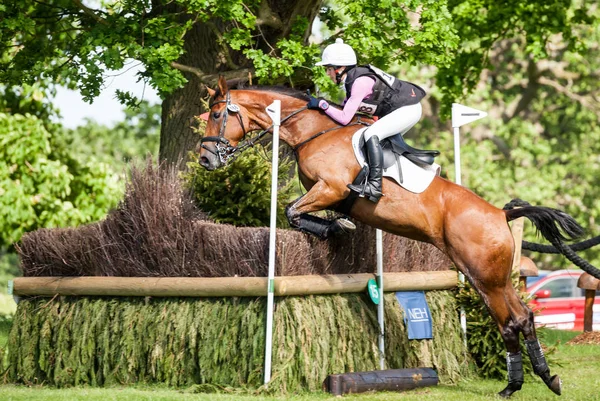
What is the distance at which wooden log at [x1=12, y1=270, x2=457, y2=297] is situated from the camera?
7.49 metres

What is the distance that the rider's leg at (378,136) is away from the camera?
7.43 meters

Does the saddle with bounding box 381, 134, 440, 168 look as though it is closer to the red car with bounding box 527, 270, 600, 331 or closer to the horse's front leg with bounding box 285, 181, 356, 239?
the horse's front leg with bounding box 285, 181, 356, 239

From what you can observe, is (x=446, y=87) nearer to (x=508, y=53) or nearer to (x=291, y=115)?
(x=291, y=115)

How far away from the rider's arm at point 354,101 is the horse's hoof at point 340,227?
2.85ft

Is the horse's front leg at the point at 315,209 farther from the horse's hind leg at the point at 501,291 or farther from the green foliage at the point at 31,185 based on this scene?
the green foliage at the point at 31,185

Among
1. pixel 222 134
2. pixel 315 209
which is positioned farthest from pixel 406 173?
pixel 222 134

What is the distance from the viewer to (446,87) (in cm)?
1612

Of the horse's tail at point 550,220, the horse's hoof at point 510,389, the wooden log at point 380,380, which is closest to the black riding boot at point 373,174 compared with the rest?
the horse's tail at point 550,220

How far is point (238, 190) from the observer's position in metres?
9.16

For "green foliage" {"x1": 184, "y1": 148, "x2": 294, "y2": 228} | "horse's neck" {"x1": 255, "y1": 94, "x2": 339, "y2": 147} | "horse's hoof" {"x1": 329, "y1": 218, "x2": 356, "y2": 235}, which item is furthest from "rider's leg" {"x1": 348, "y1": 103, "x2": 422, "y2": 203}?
"green foliage" {"x1": 184, "y1": 148, "x2": 294, "y2": 228}

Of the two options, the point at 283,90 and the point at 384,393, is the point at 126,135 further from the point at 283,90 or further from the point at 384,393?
the point at 384,393

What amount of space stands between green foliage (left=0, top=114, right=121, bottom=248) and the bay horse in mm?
9946

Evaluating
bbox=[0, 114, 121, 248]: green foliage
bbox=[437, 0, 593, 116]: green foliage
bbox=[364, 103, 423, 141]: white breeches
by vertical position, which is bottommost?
bbox=[364, 103, 423, 141]: white breeches

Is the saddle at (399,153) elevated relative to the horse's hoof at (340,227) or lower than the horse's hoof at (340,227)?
elevated
